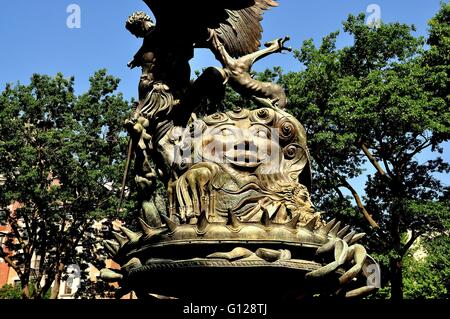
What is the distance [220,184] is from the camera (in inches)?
309

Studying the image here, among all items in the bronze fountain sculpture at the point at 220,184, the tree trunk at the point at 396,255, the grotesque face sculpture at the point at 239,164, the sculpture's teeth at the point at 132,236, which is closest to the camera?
the bronze fountain sculpture at the point at 220,184

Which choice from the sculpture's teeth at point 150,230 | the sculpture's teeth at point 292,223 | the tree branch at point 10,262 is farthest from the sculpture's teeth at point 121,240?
the tree branch at point 10,262

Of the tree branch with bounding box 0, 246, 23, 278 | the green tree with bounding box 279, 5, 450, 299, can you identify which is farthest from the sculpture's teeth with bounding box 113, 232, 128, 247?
the tree branch with bounding box 0, 246, 23, 278

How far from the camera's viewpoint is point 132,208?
21.6 m

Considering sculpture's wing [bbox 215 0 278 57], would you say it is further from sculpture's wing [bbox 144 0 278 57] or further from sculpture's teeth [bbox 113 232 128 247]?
sculpture's teeth [bbox 113 232 128 247]

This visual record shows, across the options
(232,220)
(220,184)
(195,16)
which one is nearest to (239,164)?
(220,184)

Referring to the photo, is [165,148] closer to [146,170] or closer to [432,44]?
[146,170]

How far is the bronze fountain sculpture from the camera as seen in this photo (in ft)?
22.3

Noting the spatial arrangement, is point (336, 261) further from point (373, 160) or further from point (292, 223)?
point (373, 160)

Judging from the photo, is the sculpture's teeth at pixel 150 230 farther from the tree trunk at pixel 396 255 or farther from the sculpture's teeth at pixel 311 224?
the tree trunk at pixel 396 255

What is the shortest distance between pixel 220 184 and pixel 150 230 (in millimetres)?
1153

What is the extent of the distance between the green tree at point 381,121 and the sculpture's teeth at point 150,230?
537 inches

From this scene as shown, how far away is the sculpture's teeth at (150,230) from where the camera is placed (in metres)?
7.11
